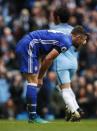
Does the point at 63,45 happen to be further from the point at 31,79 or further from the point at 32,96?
the point at 32,96

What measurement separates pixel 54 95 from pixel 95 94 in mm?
1046

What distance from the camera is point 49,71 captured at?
21.6 m

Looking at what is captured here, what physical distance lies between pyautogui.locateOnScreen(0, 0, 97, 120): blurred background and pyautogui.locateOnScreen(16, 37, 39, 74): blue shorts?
594cm

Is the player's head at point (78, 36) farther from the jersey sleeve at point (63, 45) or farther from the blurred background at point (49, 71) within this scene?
the blurred background at point (49, 71)

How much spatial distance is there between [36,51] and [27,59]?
0.23 metres

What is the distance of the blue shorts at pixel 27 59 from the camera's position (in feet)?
46.2

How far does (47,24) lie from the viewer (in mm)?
22922

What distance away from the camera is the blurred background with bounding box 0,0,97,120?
20547 millimetres

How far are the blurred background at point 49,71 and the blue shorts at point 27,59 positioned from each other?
5.94m

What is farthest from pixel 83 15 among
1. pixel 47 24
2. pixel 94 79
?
pixel 94 79

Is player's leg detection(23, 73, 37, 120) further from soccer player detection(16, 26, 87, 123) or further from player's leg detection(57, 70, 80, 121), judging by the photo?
player's leg detection(57, 70, 80, 121)

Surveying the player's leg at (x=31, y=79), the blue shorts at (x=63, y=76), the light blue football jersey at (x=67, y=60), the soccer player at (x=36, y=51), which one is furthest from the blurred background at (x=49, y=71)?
the player's leg at (x=31, y=79)

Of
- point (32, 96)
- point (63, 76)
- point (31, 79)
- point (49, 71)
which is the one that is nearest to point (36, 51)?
point (31, 79)

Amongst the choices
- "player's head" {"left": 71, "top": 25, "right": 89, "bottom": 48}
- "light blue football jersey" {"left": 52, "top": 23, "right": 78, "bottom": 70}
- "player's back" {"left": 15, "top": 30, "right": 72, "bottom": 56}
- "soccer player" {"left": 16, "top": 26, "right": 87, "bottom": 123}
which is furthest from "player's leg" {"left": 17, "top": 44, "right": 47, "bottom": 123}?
"player's head" {"left": 71, "top": 25, "right": 89, "bottom": 48}
